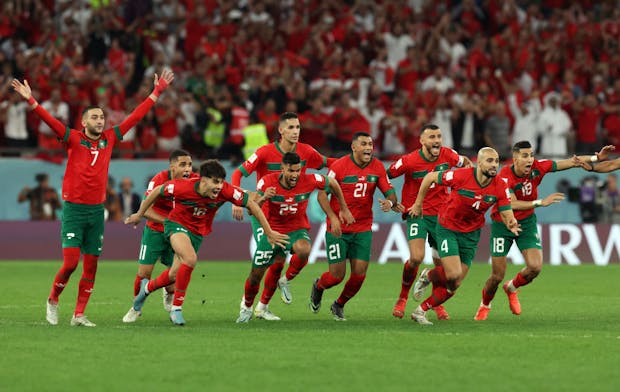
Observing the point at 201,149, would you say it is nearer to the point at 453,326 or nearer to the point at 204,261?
the point at 204,261

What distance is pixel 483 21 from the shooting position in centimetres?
3184

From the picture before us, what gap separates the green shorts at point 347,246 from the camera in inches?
604

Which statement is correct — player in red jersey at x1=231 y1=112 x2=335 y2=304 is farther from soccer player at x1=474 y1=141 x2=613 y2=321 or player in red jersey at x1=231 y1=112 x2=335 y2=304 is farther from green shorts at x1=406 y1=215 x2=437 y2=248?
soccer player at x1=474 y1=141 x2=613 y2=321

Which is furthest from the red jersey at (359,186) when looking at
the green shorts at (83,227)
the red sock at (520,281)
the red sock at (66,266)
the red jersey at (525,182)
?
the red sock at (66,266)

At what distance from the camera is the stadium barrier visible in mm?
26031

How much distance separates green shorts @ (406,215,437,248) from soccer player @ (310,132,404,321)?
0.68 m

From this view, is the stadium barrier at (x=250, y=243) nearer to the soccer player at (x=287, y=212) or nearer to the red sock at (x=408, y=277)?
the red sock at (x=408, y=277)

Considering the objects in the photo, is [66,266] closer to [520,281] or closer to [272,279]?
[272,279]

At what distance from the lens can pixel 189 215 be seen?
47.2 feet

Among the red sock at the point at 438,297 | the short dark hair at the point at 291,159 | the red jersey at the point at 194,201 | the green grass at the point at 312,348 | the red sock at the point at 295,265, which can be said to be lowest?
the green grass at the point at 312,348

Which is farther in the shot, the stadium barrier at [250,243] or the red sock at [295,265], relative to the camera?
the stadium barrier at [250,243]

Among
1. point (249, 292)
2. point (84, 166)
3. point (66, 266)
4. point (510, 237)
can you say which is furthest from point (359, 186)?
point (66, 266)

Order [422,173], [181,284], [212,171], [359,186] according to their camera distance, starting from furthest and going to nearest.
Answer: [422,173]
[359,186]
[181,284]
[212,171]

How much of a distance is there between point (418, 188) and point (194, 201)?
3404mm
